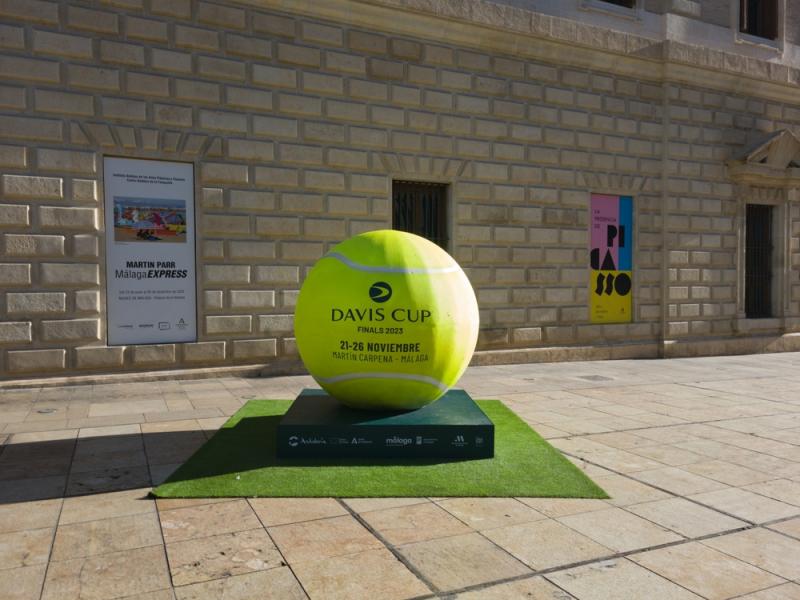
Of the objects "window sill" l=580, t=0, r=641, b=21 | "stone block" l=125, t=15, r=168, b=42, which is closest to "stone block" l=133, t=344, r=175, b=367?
"stone block" l=125, t=15, r=168, b=42

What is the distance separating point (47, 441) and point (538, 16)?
12.2 m

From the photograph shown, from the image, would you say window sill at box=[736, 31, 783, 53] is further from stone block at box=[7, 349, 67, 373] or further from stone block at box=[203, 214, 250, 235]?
stone block at box=[7, 349, 67, 373]

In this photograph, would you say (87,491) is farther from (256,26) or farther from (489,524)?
(256,26)

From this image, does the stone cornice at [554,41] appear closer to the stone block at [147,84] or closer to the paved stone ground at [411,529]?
the stone block at [147,84]

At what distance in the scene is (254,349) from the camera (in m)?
11.4

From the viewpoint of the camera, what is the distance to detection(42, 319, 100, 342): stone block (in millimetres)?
9930

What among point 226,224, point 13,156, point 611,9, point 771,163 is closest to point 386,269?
point 226,224

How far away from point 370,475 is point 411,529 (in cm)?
110

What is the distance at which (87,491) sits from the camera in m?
5.02

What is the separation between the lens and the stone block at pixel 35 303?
32.0ft

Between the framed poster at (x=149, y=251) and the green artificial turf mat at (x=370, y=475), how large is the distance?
4911 millimetres

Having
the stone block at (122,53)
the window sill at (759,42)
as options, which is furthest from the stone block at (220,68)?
the window sill at (759,42)

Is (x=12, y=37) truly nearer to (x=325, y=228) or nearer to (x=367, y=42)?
(x=325, y=228)

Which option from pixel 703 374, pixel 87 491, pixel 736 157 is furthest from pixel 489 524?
pixel 736 157
